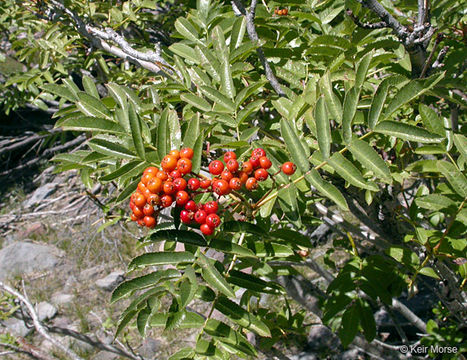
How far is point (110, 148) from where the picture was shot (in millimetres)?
1313

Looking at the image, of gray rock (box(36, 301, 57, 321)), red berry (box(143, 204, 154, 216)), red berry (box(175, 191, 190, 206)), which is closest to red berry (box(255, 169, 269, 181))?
red berry (box(175, 191, 190, 206))

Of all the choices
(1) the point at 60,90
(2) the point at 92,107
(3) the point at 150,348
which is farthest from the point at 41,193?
(2) the point at 92,107

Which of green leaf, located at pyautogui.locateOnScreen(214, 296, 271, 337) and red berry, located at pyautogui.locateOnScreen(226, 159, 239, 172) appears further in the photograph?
green leaf, located at pyautogui.locateOnScreen(214, 296, 271, 337)

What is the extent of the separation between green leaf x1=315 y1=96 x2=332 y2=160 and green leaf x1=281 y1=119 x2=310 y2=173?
0.21 feet

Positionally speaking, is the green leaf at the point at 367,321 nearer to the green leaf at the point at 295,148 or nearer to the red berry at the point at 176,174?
the green leaf at the point at 295,148

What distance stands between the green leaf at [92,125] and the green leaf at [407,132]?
84 centimetres

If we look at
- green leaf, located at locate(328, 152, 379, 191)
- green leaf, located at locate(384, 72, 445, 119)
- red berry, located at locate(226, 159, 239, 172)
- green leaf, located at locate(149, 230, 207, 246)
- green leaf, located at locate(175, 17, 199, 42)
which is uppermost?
green leaf, located at locate(175, 17, 199, 42)

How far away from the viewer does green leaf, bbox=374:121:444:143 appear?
1.23 meters

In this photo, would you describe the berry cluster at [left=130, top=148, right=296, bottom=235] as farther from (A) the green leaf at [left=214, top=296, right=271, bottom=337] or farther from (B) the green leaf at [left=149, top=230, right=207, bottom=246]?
(A) the green leaf at [left=214, top=296, right=271, bottom=337]

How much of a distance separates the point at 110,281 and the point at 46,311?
0.80 meters

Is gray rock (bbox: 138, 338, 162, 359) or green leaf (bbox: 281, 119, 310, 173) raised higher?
green leaf (bbox: 281, 119, 310, 173)

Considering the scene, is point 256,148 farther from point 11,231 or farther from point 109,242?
point 11,231

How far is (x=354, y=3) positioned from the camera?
1.49 meters

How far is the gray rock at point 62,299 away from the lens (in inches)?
205
